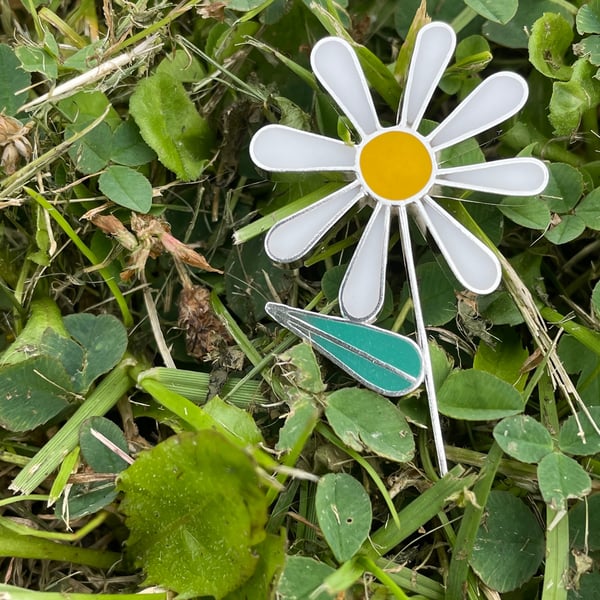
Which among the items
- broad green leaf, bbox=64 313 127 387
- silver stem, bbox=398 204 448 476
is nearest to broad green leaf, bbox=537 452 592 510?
silver stem, bbox=398 204 448 476

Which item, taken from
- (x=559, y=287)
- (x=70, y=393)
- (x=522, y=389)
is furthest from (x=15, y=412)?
(x=559, y=287)

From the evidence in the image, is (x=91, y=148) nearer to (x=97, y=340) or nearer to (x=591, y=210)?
(x=97, y=340)

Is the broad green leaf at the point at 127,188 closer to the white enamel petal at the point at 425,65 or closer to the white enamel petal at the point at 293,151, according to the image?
the white enamel petal at the point at 293,151

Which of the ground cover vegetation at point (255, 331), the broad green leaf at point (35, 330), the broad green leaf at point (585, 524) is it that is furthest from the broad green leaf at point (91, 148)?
the broad green leaf at point (585, 524)

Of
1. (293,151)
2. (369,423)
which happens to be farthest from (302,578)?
(293,151)

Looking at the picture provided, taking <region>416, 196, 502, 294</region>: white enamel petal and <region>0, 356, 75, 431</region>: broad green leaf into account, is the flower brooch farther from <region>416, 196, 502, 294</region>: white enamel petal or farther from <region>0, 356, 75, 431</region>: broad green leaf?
<region>0, 356, 75, 431</region>: broad green leaf

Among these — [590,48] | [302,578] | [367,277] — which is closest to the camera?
[302,578]
